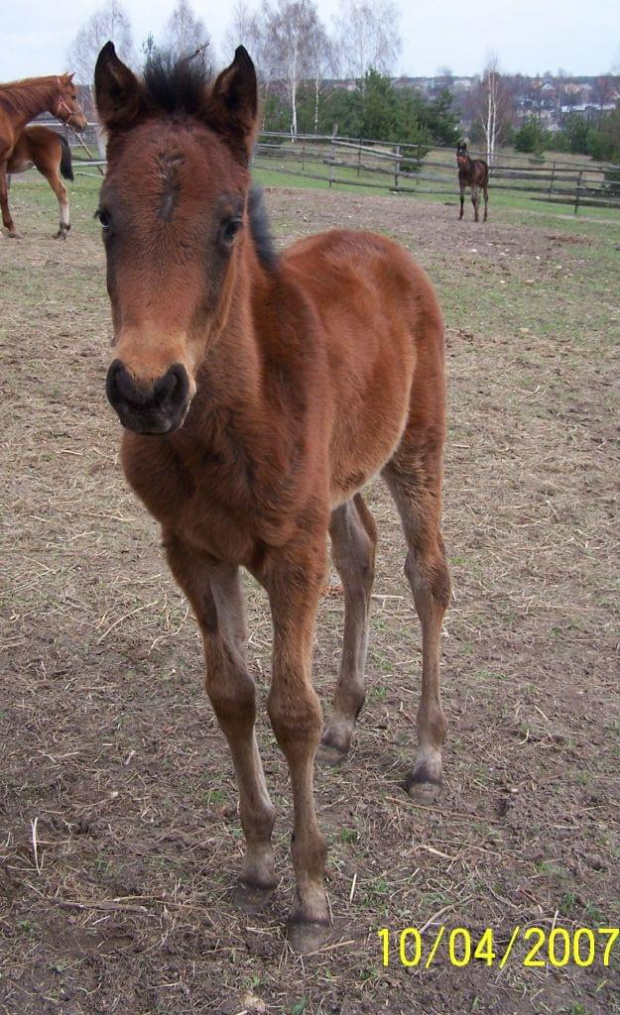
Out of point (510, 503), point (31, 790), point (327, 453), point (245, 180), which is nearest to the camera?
point (245, 180)

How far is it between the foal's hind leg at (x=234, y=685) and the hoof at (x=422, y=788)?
0.66 meters

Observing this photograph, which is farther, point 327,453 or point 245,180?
point 327,453

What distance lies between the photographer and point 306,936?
2.65 metres

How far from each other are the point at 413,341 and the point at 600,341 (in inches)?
241

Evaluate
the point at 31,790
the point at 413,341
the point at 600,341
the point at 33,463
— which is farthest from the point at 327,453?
the point at 600,341

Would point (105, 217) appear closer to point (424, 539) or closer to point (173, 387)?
point (173, 387)

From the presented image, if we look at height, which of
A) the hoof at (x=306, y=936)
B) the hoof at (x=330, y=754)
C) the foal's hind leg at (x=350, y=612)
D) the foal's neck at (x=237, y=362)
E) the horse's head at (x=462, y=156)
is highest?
the horse's head at (x=462, y=156)

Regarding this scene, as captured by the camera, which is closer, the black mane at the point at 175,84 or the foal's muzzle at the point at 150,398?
the foal's muzzle at the point at 150,398

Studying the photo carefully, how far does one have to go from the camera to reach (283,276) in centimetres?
282

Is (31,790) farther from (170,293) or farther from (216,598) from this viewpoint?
(170,293)

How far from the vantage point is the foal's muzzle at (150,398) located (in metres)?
1.85

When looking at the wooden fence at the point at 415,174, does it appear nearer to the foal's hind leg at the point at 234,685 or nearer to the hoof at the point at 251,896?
the foal's hind leg at the point at 234,685

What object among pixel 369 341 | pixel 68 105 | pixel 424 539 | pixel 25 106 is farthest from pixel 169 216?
pixel 68 105

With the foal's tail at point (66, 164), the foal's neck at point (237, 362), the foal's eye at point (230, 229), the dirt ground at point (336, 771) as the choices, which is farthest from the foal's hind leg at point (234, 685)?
the foal's tail at point (66, 164)
